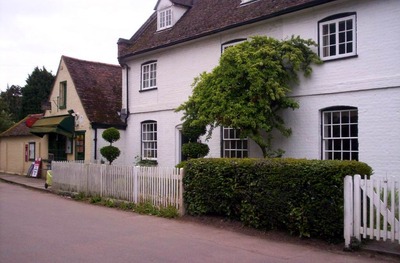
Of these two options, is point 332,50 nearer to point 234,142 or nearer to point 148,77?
point 234,142

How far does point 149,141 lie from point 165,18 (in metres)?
5.59

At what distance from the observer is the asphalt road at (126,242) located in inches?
299

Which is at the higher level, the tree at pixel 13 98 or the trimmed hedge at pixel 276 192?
the tree at pixel 13 98

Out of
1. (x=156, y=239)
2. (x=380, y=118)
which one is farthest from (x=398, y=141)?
(x=156, y=239)

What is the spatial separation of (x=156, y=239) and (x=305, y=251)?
3026 mm

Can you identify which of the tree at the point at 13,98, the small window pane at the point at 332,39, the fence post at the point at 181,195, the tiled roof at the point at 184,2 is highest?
the tiled roof at the point at 184,2

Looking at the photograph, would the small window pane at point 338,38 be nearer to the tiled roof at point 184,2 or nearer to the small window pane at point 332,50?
the small window pane at point 332,50

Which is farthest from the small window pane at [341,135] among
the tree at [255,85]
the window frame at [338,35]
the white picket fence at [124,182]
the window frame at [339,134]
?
the white picket fence at [124,182]

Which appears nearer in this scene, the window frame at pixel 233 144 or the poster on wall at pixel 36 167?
the window frame at pixel 233 144

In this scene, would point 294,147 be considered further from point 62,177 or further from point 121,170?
point 62,177

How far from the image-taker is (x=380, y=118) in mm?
11641

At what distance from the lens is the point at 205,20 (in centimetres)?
1731

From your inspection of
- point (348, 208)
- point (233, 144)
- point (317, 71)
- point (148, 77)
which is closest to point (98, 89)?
point (148, 77)

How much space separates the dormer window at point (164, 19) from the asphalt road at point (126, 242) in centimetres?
1002
